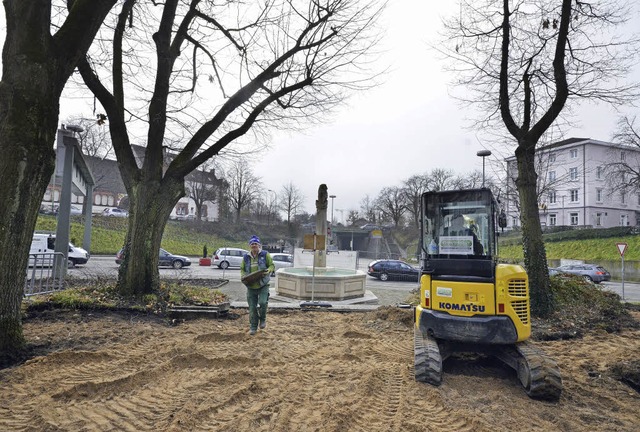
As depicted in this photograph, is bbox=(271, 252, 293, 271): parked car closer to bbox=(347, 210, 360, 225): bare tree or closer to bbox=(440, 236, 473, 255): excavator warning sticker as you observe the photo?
bbox=(440, 236, 473, 255): excavator warning sticker

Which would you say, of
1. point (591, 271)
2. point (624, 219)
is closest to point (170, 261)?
point (591, 271)

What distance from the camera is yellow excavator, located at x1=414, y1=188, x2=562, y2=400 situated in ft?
16.9

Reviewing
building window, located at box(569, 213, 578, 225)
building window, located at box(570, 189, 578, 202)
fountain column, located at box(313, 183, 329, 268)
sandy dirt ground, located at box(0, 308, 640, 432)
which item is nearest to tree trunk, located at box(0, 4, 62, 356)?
sandy dirt ground, located at box(0, 308, 640, 432)

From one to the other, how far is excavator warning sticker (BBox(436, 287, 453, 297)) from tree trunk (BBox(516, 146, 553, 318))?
589 cm

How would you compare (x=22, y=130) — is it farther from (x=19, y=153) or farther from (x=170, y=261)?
(x=170, y=261)

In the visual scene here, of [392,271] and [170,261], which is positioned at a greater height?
[392,271]

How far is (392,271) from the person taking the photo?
26016mm

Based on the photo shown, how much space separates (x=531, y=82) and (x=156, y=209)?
36.3ft

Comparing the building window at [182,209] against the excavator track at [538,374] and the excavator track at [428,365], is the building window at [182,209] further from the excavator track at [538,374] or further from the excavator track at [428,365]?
the excavator track at [538,374]

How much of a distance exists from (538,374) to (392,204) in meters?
80.1

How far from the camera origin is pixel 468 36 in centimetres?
1170

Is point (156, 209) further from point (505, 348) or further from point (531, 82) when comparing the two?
point (531, 82)

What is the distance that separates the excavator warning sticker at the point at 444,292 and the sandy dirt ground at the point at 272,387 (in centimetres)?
115

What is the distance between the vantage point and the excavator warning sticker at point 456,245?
5.78 metres
